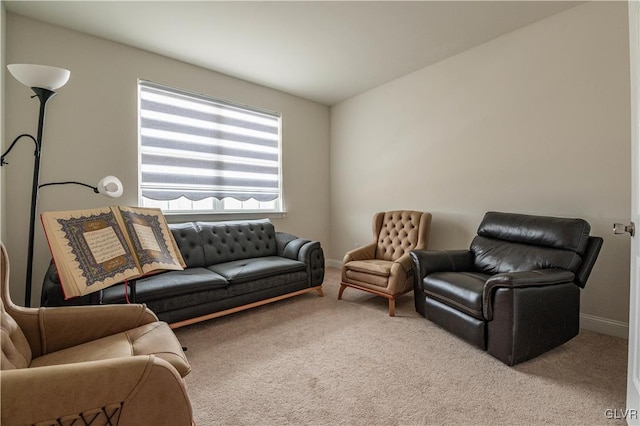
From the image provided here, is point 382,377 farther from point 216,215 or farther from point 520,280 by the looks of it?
point 216,215

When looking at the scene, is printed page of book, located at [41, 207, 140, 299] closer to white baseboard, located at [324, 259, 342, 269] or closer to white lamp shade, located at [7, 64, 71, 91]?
white lamp shade, located at [7, 64, 71, 91]

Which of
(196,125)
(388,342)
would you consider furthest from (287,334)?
(196,125)

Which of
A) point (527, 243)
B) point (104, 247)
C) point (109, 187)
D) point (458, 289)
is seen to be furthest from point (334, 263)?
point (104, 247)

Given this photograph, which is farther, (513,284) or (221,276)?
(221,276)

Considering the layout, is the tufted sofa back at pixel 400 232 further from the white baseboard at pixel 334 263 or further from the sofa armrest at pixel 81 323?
the sofa armrest at pixel 81 323

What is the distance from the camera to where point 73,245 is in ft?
4.87

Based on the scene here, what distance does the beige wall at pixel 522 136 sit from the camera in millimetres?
2285

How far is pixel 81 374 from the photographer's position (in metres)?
0.81

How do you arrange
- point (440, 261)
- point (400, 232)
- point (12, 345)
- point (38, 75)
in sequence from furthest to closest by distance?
point (400, 232) → point (440, 261) → point (38, 75) → point (12, 345)

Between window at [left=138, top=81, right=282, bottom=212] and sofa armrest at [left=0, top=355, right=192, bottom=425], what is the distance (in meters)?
2.65

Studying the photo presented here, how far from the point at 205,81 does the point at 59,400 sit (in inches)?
137

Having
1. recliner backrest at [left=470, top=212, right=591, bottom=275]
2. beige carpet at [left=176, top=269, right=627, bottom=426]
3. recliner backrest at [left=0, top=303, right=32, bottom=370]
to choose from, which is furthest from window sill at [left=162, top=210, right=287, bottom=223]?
recliner backrest at [left=470, top=212, right=591, bottom=275]

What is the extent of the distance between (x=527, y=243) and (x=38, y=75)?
369 centimetres

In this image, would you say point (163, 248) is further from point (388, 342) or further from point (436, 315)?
point (436, 315)
